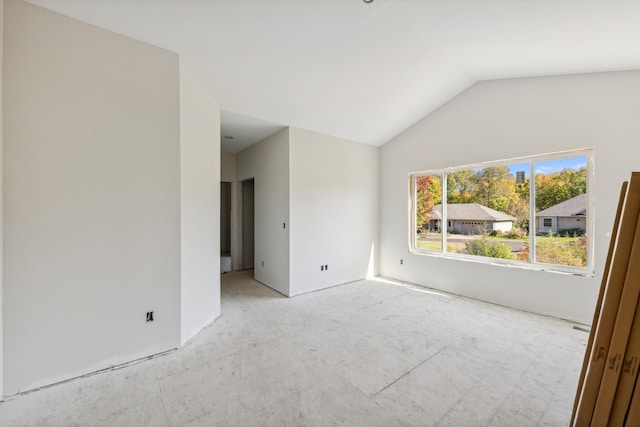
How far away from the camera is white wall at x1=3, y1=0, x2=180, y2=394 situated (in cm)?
179

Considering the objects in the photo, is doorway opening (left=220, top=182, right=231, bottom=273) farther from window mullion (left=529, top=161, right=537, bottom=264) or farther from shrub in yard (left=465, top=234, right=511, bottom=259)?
window mullion (left=529, top=161, right=537, bottom=264)

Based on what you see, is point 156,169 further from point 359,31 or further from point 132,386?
point 359,31

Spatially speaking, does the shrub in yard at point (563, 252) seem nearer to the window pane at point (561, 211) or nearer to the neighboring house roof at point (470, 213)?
the window pane at point (561, 211)

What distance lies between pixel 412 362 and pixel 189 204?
2672mm

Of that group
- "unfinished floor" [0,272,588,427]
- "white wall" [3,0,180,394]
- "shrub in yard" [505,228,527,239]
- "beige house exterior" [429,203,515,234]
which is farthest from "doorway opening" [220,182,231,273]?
"shrub in yard" [505,228,527,239]

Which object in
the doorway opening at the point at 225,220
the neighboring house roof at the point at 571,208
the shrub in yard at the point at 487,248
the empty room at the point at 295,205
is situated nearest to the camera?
the empty room at the point at 295,205

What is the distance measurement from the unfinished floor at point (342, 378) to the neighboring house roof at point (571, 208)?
4.46 ft

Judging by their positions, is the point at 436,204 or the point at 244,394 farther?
the point at 436,204

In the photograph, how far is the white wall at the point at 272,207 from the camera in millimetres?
3965

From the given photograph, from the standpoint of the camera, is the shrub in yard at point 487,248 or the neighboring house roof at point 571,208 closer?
the neighboring house roof at point 571,208

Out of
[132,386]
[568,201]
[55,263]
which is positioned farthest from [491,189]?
[55,263]

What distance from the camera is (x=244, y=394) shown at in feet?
6.01

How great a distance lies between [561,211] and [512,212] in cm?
53

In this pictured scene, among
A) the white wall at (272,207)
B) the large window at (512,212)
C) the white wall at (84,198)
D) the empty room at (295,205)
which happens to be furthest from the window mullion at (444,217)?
the white wall at (84,198)
